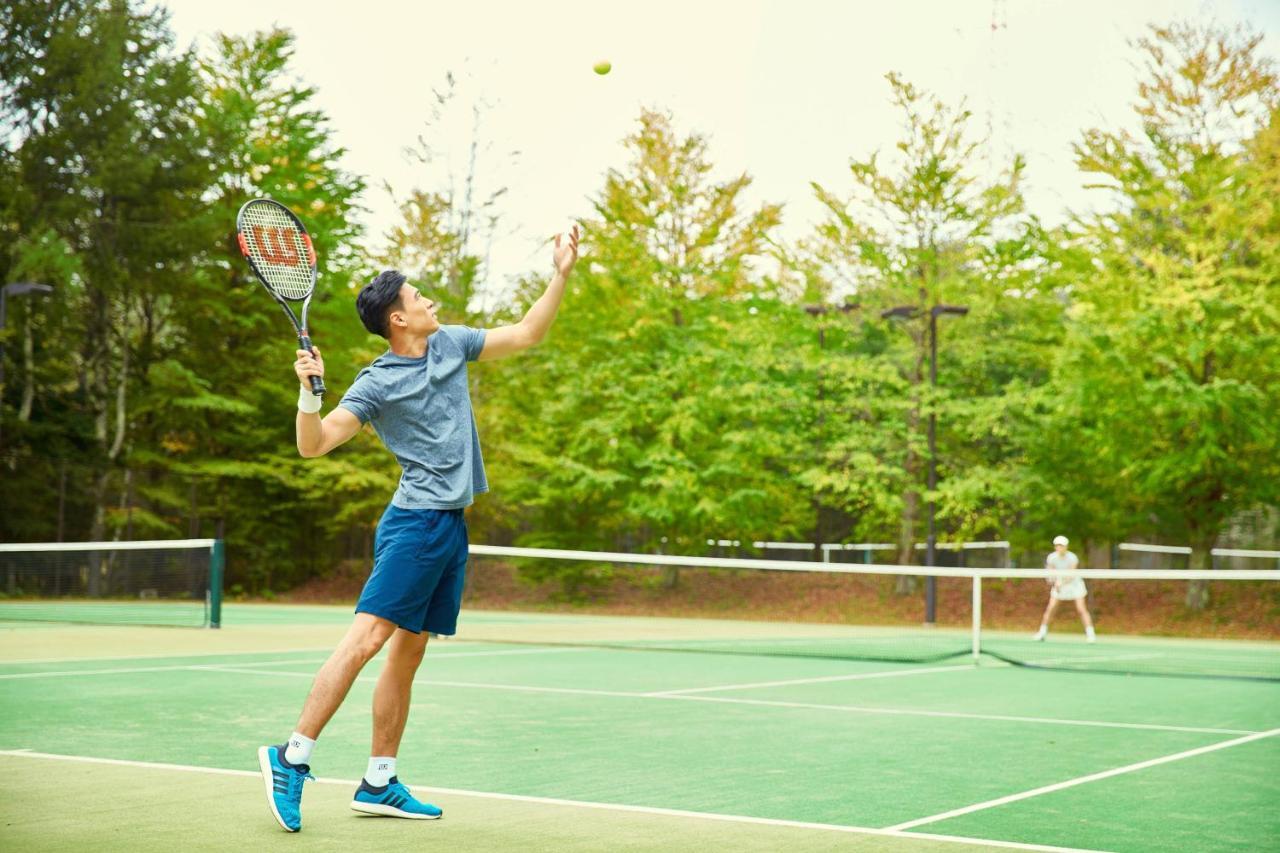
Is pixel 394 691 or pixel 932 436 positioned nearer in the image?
pixel 394 691

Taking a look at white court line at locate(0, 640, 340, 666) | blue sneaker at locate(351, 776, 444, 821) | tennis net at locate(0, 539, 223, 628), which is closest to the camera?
blue sneaker at locate(351, 776, 444, 821)

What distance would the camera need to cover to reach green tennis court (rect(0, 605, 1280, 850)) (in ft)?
16.0

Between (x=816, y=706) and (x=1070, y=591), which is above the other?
(x=1070, y=591)

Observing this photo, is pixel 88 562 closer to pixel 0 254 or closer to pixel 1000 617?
pixel 0 254

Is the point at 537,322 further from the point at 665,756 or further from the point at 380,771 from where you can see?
the point at 665,756

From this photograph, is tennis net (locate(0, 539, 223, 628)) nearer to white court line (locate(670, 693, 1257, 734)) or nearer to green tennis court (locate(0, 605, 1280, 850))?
green tennis court (locate(0, 605, 1280, 850))

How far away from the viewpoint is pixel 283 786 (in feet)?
15.2

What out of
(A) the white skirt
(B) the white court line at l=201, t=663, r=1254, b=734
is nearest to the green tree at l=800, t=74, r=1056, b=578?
(A) the white skirt

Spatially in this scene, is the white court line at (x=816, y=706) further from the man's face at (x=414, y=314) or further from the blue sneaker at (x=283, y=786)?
the blue sneaker at (x=283, y=786)

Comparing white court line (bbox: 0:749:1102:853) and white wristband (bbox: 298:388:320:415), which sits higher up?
white wristband (bbox: 298:388:320:415)

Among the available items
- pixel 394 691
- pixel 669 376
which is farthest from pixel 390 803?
pixel 669 376

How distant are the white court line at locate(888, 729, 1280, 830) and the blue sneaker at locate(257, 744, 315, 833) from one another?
1926 mm

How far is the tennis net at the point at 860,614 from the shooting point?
16.6 meters

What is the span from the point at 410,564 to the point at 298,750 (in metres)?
0.66
